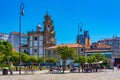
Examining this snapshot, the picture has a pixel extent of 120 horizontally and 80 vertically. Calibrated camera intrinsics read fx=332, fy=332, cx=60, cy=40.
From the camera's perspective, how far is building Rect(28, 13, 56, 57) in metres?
110

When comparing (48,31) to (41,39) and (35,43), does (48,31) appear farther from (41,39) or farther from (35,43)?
(35,43)

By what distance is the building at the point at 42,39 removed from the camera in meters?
110

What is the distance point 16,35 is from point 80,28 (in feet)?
409

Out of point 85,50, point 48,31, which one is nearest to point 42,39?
point 48,31

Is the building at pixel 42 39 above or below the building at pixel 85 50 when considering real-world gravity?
above

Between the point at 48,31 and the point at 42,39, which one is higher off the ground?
the point at 48,31

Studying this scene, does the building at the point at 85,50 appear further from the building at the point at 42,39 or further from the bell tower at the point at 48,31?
the bell tower at the point at 48,31

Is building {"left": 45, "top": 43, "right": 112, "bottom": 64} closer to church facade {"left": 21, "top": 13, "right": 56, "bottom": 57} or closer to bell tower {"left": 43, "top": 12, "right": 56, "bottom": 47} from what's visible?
church facade {"left": 21, "top": 13, "right": 56, "bottom": 57}

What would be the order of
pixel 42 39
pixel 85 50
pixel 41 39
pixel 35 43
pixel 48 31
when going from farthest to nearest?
pixel 41 39, pixel 42 39, pixel 35 43, pixel 48 31, pixel 85 50

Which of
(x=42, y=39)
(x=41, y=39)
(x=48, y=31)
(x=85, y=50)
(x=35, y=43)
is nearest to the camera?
(x=85, y=50)

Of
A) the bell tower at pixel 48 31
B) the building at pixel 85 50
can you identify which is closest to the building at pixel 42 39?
the bell tower at pixel 48 31

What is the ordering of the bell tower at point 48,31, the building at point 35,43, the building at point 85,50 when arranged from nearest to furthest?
the building at point 85,50
the building at point 35,43
the bell tower at point 48,31

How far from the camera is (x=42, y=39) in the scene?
110 meters

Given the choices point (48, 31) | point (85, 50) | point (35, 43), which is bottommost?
point (85, 50)
